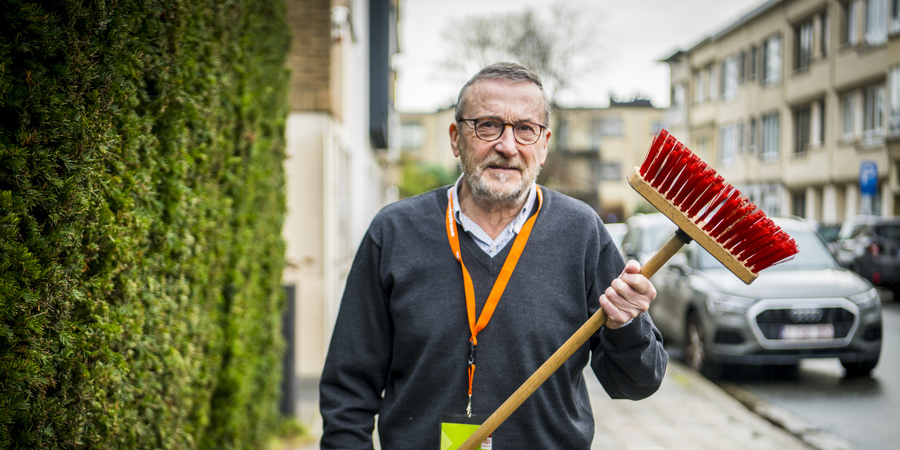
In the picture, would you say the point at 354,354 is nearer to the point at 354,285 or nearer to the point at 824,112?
the point at 354,285

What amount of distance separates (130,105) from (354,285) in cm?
90

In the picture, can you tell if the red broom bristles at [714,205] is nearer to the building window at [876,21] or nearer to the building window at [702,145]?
the building window at [876,21]

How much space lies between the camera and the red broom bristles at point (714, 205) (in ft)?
Result: 6.98

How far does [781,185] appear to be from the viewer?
34469 millimetres

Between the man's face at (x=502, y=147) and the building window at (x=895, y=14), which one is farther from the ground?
the building window at (x=895, y=14)

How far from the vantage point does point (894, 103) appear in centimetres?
2589

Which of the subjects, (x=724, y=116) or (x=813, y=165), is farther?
(x=724, y=116)

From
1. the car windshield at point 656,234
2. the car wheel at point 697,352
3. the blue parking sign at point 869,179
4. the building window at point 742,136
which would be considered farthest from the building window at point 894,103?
the car wheel at point 697,352

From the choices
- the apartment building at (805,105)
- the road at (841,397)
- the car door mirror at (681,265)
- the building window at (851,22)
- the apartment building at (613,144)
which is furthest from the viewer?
the apartment building at (613,144)

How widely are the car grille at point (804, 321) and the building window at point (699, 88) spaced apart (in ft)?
120

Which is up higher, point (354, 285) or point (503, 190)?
point (503, 190)

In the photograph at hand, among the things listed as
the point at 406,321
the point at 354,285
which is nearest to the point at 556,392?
the point at 406,321

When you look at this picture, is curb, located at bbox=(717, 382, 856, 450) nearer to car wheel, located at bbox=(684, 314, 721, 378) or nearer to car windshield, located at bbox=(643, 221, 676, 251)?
car wheel, located at bbox=(684, 314, 721, 378)

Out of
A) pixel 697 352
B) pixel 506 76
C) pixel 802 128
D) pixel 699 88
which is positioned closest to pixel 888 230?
pixel 697 352
